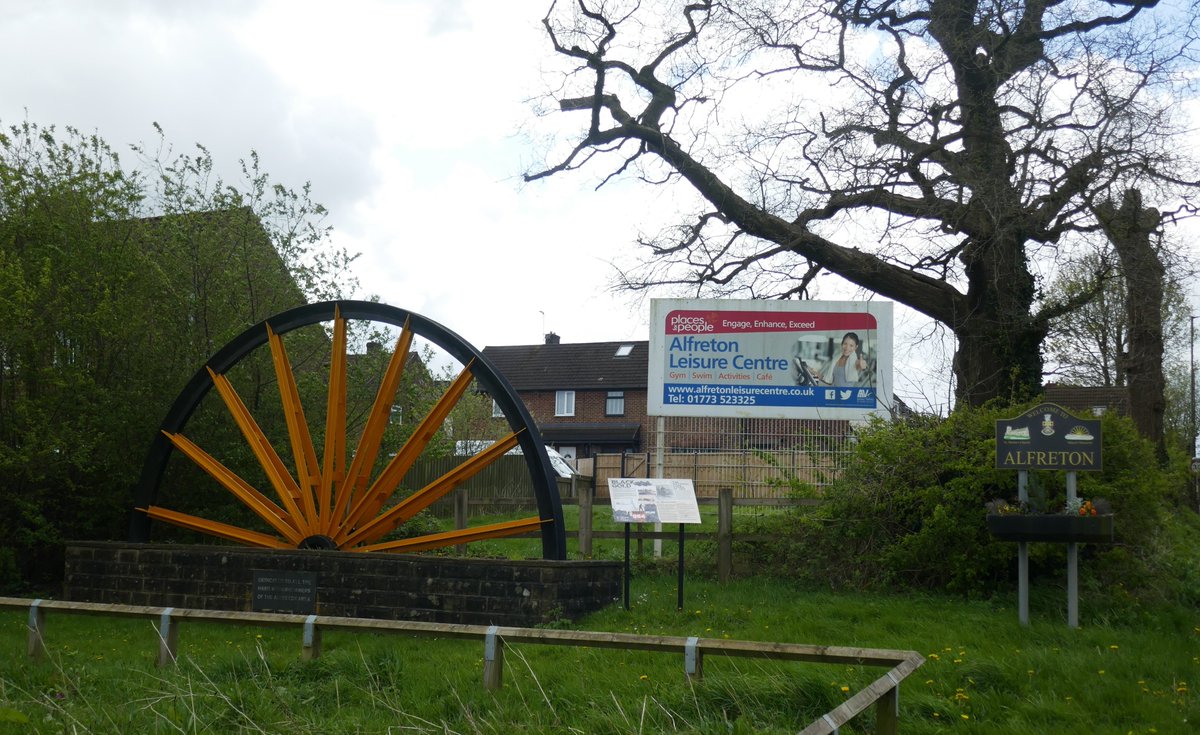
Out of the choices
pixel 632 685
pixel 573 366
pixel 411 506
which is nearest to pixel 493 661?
pixel 632 685

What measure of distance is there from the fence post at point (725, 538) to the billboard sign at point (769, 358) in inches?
103

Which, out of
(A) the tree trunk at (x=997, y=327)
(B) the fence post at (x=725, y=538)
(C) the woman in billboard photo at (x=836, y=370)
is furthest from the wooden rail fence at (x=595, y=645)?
(A) the tree trunk at (x=997, y=327)

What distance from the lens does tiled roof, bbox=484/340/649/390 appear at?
158 feet

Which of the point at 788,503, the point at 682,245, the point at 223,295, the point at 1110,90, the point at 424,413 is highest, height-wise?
the point at 1110,90

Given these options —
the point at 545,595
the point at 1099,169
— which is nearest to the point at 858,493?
the point at 545,595

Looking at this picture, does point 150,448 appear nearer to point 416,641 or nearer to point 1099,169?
point 416,641

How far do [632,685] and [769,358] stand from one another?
9.58 metres

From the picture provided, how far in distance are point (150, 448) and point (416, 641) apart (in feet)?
20.3

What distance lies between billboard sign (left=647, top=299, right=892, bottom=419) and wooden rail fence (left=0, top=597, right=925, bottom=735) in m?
7.75

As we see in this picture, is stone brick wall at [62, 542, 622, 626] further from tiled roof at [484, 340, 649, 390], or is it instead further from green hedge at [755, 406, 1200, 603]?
tiled roof at [484, 340, 649, 390]

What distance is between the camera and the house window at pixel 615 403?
47938 mm

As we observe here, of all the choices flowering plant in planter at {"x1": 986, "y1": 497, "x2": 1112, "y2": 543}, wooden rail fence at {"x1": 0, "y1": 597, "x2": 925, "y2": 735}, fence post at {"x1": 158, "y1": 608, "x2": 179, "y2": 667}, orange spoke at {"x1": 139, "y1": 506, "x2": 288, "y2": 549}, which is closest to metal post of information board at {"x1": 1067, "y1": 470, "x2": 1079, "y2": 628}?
flowering plant in planter at {"x1": 986, "y1": 497, "x2": 1112, "y2": 543}

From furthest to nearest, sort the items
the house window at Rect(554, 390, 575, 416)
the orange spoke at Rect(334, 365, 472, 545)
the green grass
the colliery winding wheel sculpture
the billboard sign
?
1. the house window at Rect(554, 390, 575, 416)
2. the billboard sign
3. the orange spoke at Rect(334, 365, 472, 545)
4. the colliery winding wheel sculpture
5. the green grass

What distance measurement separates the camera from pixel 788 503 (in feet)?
49.3
